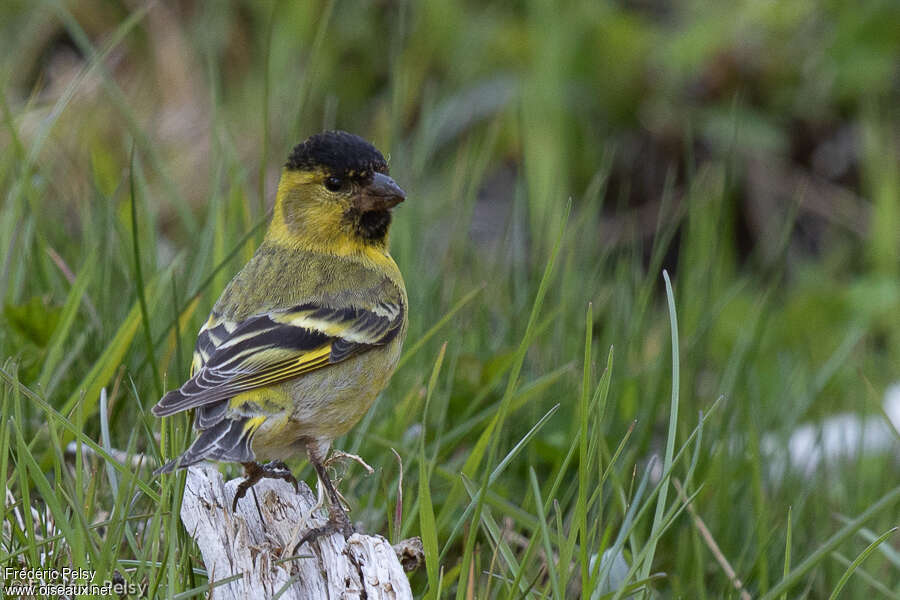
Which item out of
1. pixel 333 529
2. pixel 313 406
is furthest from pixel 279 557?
pixel 313 406

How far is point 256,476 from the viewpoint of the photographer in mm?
2547

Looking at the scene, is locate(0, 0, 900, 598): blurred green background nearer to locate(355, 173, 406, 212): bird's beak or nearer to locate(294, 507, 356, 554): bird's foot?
locate(294, 507, 356, 554): bird's foot

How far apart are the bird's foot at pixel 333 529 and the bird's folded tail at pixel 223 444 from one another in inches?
7.9

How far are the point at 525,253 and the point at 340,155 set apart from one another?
2598 mm

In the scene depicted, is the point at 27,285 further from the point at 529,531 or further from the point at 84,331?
the point at 529,531

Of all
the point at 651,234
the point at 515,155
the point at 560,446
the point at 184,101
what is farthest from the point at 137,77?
the point at 560,446


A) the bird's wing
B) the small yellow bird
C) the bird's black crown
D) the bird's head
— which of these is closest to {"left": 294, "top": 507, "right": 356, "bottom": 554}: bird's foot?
the small yellow bird

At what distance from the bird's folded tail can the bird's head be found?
2.52 feet

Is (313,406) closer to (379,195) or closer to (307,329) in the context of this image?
(307,329)

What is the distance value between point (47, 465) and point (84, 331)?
1.52ft

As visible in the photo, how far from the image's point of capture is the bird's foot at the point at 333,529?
233 centimetres

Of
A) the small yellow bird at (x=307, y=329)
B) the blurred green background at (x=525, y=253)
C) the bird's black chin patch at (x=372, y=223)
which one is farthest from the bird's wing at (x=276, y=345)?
the bird's black chin patch at (x=372, y=223)

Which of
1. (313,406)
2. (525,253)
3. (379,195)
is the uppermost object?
(379,195)

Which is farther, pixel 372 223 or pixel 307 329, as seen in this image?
pixel 372 223
